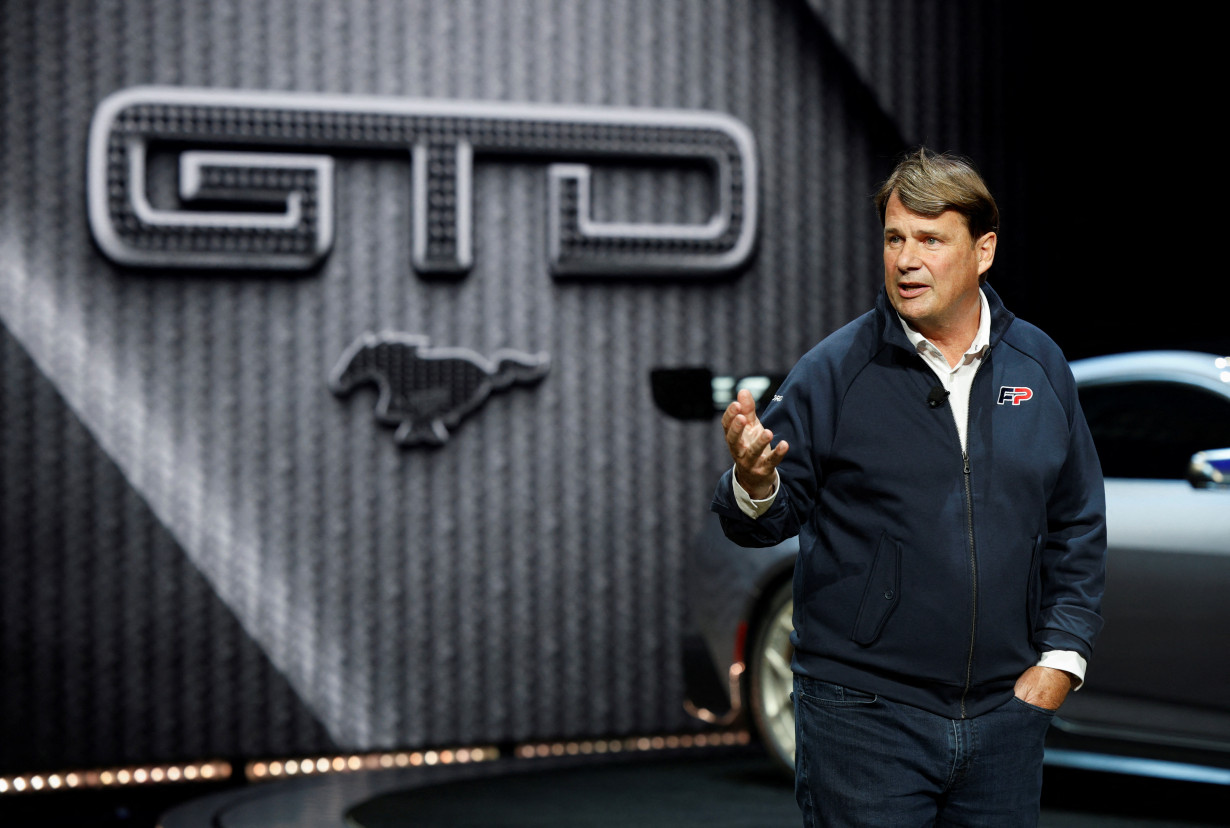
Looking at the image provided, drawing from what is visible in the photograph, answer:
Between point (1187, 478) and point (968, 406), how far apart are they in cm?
265

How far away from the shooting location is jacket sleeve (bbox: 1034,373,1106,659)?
245 centimetres

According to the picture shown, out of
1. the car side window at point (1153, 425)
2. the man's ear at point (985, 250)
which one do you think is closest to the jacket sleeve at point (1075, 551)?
the man's ear at point (985, 250)

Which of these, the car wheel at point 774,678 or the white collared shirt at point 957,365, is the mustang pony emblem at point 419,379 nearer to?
the car wheel at point 774,678

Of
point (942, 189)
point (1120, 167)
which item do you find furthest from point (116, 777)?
point (1120, 167)

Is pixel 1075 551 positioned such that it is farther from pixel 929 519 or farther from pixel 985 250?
pixel 985 250

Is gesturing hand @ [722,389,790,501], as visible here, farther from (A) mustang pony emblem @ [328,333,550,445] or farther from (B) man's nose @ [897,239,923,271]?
(A) mustang pony emblem @ [328,333,550,445]

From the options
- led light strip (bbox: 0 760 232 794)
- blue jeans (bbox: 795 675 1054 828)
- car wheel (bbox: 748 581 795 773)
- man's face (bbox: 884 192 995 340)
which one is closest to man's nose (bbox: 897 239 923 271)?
man's face (bbox: 884 192 995 340)

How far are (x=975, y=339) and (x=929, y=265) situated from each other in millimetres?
169

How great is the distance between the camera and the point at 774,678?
560 cm

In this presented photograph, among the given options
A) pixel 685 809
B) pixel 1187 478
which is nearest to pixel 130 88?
pixel 685 809

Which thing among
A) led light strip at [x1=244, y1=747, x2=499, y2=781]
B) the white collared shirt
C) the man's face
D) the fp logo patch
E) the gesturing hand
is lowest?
led light strip at [x1=244, y1=747, x2=499, y2=781]

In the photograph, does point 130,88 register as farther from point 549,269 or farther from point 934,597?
point 934,597

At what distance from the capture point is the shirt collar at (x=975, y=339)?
2.47 metres

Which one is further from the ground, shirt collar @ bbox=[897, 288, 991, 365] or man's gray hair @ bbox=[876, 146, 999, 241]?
man's gray hair @ bbox=[876, 146, 999, 241]
